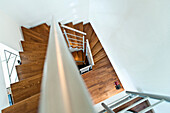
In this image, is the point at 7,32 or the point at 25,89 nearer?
the point at 25,89

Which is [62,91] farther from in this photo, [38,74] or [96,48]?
[96,48]

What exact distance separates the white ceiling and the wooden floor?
4.57 ft

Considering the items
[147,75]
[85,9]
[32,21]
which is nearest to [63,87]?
[147,75]

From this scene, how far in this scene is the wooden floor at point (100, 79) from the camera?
8.00ft

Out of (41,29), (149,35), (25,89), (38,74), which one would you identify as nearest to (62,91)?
(149,35)

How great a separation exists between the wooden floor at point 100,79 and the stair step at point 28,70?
4.08 ft

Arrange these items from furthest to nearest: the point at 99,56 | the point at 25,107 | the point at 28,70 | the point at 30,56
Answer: the point at 99,56 → the point at 30,56 → the point at 28,70 → the point at 25,107

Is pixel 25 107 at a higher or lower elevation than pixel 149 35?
lower

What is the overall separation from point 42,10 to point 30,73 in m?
1.89

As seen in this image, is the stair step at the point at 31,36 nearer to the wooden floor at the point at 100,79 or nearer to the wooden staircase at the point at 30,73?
the wooden staircase at the point at 30,73

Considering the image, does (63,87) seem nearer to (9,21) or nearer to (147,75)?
(147,75)

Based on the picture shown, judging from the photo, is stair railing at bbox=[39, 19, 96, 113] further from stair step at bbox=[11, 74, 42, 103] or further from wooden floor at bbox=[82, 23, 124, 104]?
wooden floor at bbox=[82, 23, 124, 104]

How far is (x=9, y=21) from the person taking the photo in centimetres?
218

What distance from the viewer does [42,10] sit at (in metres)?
2.68
